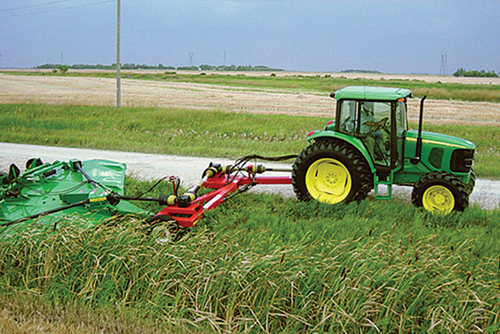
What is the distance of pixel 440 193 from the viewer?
255 inches

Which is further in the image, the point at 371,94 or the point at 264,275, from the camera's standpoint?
the point at 371,94

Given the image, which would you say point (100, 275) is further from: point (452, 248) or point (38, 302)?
point (452, 248)

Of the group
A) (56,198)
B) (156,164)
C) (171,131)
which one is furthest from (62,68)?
(56,198)

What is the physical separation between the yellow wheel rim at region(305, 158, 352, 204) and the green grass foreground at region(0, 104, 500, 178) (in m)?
5.20

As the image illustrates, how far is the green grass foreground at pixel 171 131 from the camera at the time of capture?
13.3 metres

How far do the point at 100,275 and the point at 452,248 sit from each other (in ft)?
12.2

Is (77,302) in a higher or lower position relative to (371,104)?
lower

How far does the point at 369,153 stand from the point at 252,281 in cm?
349

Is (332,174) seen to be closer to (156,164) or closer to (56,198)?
(56,198)

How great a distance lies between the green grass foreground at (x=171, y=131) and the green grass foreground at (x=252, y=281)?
Answer: 277 inches

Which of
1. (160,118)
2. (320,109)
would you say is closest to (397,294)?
(160,118)

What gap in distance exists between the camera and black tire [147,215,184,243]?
16.4 ft

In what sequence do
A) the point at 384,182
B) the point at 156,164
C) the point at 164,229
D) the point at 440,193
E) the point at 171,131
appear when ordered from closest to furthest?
the point at 164,229 < the point at 440,193 < the point at 384,182 < the point at 156,164 < the point at 171,131

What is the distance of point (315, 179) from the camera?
22.9 feet
